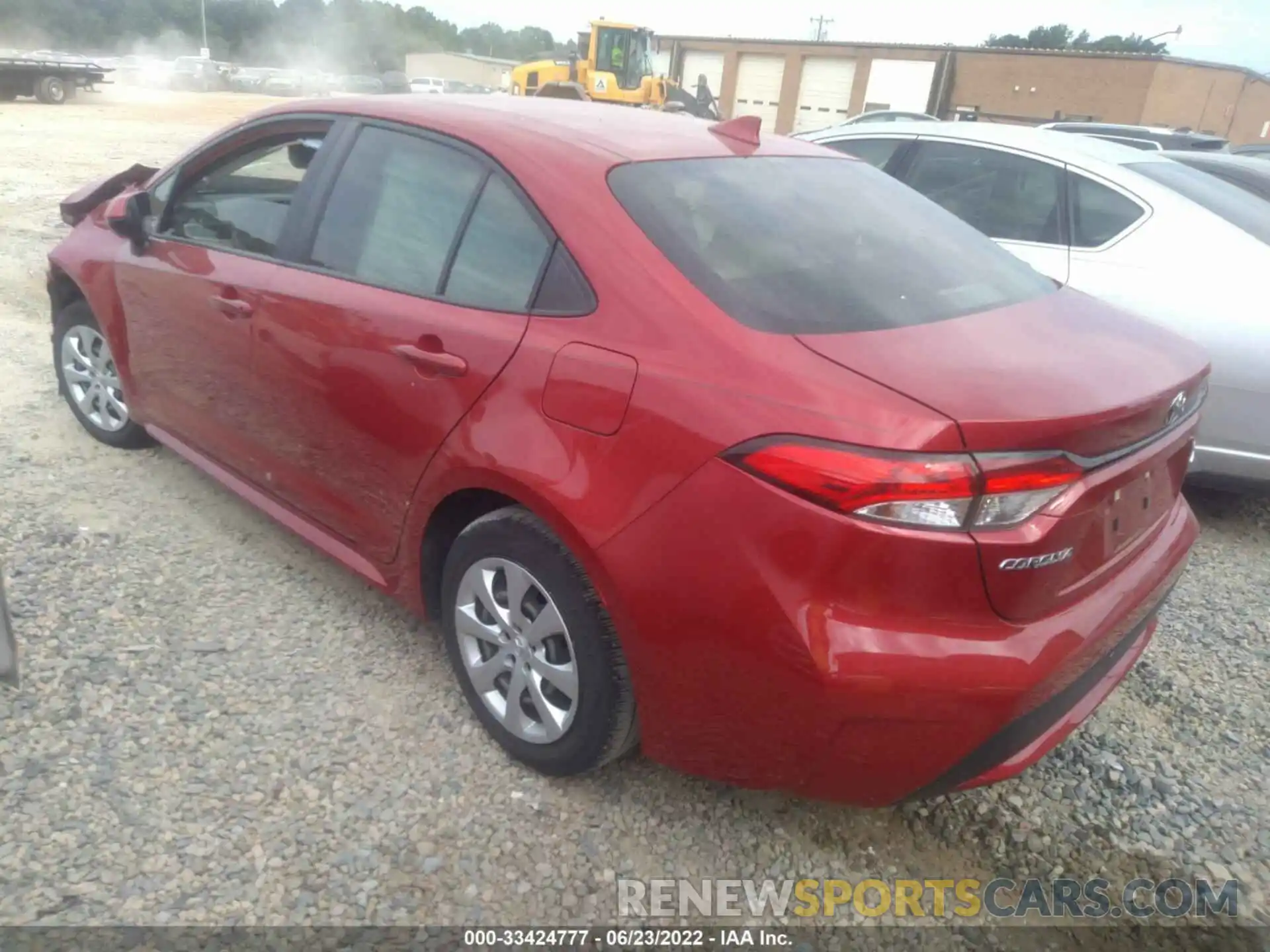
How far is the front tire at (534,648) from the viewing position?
2.24m

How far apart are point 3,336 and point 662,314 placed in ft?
18.3

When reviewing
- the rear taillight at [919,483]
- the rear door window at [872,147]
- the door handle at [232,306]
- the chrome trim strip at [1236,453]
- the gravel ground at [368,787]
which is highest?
the rear door window at [872,147]

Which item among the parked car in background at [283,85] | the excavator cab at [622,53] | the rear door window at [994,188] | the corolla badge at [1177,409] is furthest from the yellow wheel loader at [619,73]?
the corolla badge at [1177,409]

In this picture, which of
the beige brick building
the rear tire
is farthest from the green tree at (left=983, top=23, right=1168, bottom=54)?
the rear tire

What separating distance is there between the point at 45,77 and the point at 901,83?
29.0m

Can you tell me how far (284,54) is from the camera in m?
61.6

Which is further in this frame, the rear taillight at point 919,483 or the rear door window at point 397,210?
the rear door window at point 397,210

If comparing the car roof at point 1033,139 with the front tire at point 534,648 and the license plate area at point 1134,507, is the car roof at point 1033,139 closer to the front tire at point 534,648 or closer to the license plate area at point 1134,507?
the license plate area at point 1134,507

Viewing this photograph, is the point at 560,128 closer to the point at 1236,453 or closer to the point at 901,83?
the point at 1236,453

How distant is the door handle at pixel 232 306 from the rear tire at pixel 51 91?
2855cm

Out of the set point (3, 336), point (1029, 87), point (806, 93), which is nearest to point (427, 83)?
point (806, 93)

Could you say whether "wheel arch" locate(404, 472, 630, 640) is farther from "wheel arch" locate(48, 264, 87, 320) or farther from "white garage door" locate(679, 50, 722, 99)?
"white garage door" locate(679, 50, 722, 99)

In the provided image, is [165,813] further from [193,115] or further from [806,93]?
[806,93]

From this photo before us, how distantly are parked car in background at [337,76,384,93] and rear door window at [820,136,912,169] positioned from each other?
40.0 m
